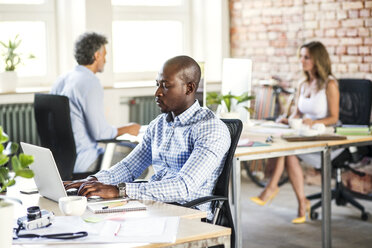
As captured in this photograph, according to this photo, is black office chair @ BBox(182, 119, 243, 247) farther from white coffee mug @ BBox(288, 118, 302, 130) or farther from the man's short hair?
the man's short hair

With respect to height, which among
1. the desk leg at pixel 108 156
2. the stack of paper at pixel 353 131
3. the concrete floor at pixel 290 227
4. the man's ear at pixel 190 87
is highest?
the man's ear at pixel 190 87

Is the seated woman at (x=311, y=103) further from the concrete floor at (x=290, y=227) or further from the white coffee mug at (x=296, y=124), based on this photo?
the white coffee mug at (x=296, y=124)

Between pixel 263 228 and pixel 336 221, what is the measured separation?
562 mm

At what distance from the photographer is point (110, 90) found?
19.2ft

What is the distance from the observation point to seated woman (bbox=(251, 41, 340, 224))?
487cm

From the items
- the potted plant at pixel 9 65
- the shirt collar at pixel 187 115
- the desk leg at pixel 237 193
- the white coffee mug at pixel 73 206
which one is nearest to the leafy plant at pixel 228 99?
the desk leg at pixel 237 193

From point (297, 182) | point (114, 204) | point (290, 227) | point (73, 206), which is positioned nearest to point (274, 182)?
point (297, 182)

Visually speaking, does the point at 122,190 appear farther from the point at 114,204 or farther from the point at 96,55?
the point at 96,55

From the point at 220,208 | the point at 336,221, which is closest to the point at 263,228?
the point at 336,221

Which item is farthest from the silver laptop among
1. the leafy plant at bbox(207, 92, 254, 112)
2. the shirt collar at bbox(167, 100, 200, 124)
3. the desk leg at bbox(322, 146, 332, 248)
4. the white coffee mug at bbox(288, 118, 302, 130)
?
the white coffee mug at bbox(288, 118, 302, 130)

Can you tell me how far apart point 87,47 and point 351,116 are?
2048mm

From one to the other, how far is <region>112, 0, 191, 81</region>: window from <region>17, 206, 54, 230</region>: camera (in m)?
4.33

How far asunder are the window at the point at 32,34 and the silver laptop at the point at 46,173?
3370 millimetres

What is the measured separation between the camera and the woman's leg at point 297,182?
4855 mm
